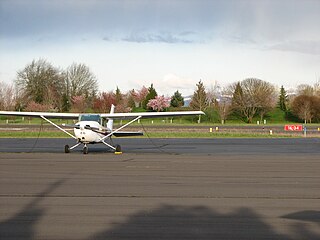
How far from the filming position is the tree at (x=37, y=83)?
82.7 metres

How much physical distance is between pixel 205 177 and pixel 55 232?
713 centimetres

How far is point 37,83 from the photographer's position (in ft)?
275

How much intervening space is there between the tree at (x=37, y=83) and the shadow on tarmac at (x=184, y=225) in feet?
249

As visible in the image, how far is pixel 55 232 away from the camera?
21.4 ft

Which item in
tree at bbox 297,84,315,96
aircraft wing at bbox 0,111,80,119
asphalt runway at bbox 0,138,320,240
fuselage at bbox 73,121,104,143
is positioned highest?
tree at bbox 297,84,315,96

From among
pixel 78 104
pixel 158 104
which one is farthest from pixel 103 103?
pixel 158 104

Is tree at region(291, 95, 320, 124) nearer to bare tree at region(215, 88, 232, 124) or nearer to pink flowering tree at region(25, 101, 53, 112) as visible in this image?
bare tree at region(215, 88, 232, 124)

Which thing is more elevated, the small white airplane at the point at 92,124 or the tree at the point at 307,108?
the tree at the point at 307,108

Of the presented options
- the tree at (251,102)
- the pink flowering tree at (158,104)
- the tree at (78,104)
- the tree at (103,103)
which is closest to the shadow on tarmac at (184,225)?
the tree at (78,104)

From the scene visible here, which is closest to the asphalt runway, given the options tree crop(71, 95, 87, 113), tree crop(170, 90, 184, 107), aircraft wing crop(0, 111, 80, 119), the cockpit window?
the cockpit window

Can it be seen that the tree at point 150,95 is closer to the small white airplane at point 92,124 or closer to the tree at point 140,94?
the tree at point 140,94

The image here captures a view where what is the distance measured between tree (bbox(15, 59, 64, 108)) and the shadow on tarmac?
249ft

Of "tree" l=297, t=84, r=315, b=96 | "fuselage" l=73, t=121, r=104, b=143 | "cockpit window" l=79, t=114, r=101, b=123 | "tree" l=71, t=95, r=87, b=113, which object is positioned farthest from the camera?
"tree" l=297, t=84, r=315, b=96

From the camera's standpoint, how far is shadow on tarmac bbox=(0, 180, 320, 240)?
635 cm
